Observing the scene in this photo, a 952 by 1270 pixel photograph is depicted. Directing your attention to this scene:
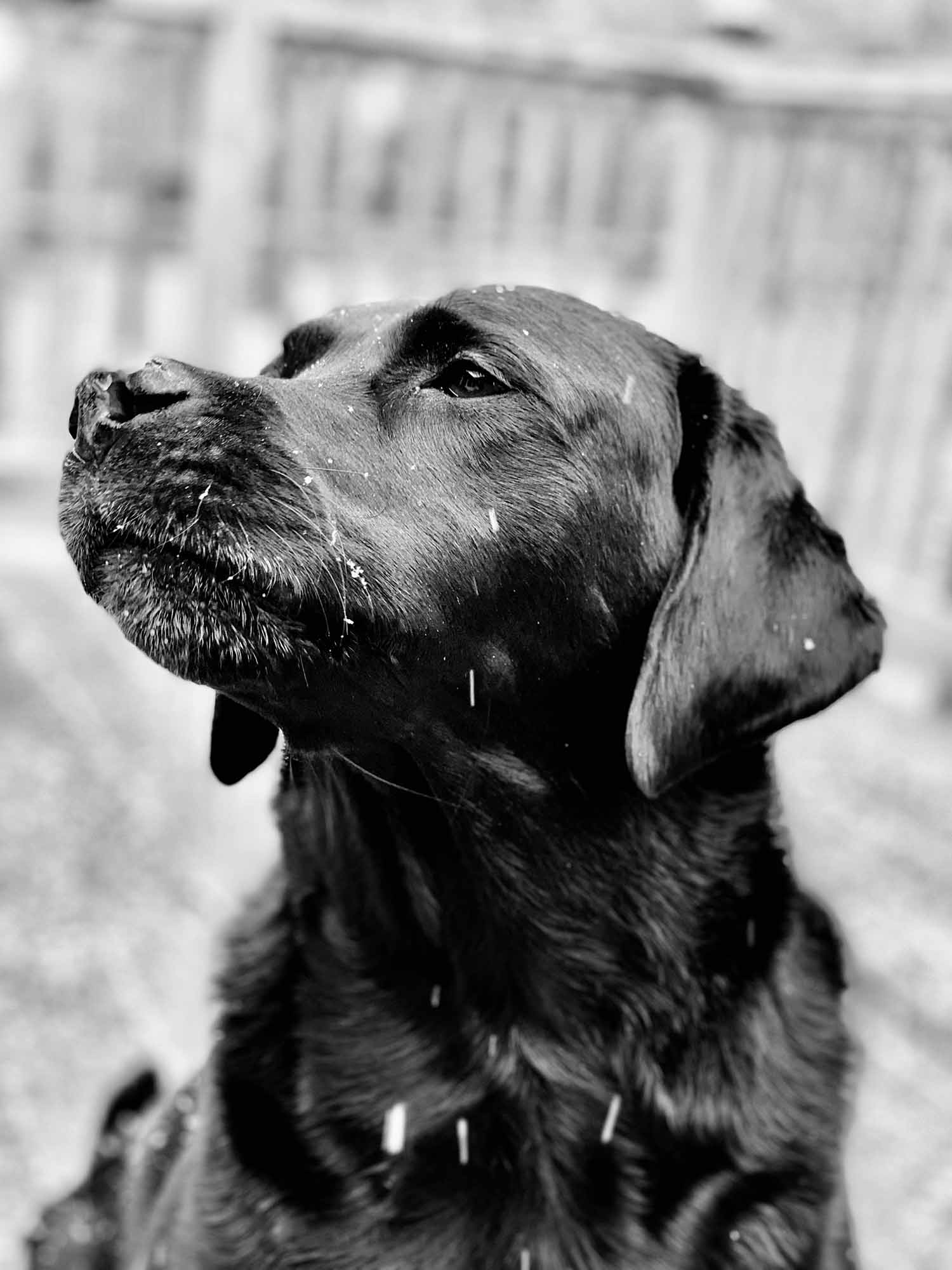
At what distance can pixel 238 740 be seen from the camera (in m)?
2.11

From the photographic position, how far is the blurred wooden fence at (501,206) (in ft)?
14.0

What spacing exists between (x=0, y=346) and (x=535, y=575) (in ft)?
14.5

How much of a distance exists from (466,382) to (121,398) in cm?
46

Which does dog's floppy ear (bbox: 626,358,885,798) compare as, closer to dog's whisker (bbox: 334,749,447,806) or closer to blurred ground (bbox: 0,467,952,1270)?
dog's whisker (bbox: 334,749,447,806)

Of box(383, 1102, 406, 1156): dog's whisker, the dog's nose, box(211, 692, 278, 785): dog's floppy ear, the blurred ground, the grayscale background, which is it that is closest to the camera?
the dog's nose

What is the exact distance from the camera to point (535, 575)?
73.1 inches

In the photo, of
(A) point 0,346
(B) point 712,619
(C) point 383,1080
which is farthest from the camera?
(A) point 0,346

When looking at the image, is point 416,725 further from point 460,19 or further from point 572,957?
point 460,19

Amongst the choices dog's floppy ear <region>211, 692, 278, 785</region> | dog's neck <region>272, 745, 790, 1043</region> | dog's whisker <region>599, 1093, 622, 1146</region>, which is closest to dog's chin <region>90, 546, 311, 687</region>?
dog's neck <region>272, 745, 790, 1043</region>

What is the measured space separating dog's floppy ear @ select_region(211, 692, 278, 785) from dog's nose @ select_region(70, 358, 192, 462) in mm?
532

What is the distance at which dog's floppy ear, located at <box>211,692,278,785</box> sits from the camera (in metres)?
2.11

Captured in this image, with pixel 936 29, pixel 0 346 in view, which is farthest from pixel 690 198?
pixel 936 29

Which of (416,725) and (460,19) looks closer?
(416,725)

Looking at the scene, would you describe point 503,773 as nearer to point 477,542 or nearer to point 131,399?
point 477,542
